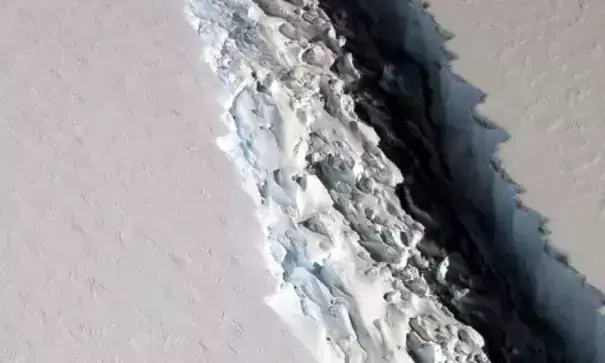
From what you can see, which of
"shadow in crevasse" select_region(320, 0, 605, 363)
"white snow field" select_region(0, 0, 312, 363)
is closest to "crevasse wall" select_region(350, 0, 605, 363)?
"shadow in crevasse" select_region(320, 0, 605, 363)

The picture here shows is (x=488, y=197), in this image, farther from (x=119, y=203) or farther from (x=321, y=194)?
(x=119, y=203)

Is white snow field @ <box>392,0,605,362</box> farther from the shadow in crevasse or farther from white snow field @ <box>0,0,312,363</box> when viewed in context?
white snow field @ <box>0,0,312,363</box>

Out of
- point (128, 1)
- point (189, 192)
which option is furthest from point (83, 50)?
point (189, 192)

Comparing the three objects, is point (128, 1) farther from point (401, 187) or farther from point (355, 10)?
point (401, 187)

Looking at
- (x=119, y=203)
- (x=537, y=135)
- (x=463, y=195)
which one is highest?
(x=537, y=135)

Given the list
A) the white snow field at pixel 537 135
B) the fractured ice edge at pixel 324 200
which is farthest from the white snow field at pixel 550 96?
the fractured ice edge at pixel 324 200

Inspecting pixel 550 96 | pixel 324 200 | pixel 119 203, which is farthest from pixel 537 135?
pixel 119 203
